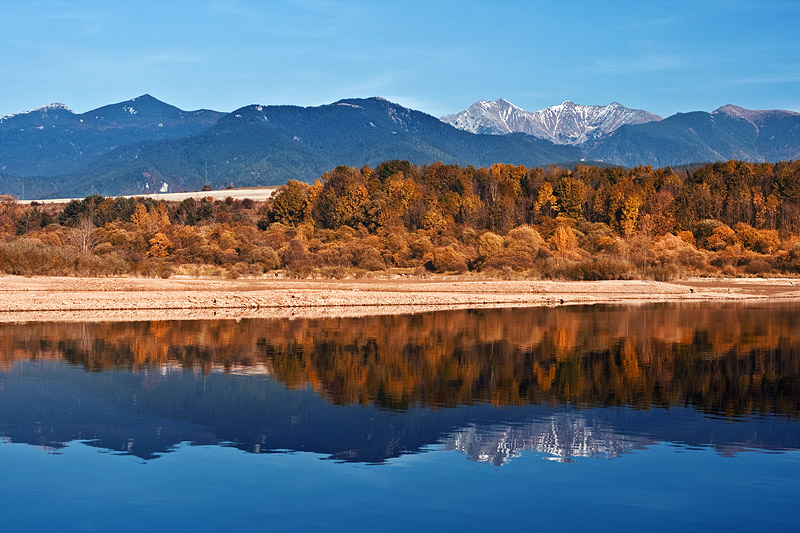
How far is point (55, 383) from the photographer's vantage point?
20609 mm

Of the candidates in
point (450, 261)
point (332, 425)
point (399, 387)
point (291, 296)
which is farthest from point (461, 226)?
point (332, 425)

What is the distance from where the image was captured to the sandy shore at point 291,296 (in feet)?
132

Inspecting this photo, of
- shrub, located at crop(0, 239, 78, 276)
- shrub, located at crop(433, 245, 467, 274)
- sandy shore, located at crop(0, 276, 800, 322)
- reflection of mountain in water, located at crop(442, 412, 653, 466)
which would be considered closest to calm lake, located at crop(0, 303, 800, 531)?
reflection of mountain in water, located at crop(442, 412, 653, 466)

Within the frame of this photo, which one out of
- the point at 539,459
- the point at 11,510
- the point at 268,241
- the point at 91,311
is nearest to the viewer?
the point at 11,510

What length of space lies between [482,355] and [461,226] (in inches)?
2834

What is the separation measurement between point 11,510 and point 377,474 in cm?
508

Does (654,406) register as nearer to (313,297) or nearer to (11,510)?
(11,510)

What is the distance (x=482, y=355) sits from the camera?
25.7m

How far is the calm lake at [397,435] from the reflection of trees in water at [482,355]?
13 cm

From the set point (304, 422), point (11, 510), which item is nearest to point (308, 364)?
point (304, 422)

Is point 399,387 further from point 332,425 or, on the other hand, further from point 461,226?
point 461,226

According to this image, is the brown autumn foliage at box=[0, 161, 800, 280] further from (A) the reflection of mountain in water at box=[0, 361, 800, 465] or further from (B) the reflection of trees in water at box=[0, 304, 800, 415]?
(A) the reflection of mountain in water at box=[0, 361, 800, 465]

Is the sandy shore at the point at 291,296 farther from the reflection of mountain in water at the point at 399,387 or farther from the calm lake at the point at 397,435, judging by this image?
the calm lake at the point at 397,435

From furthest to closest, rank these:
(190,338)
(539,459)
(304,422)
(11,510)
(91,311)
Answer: (91,311), (190,338), (304,422), (539,459), (11,510)
